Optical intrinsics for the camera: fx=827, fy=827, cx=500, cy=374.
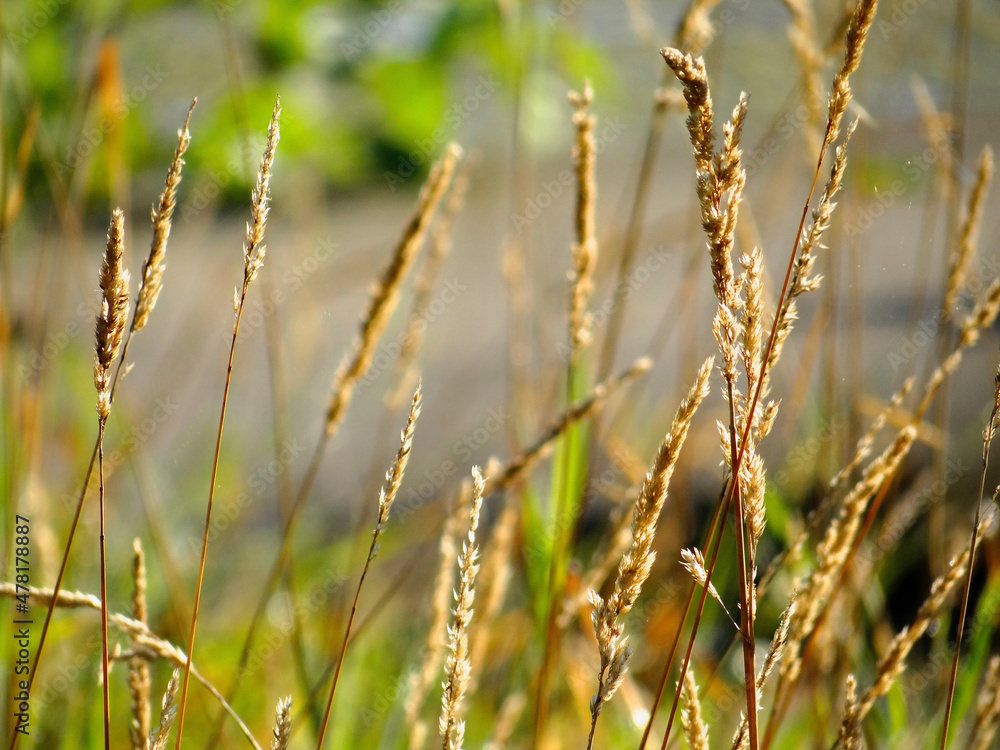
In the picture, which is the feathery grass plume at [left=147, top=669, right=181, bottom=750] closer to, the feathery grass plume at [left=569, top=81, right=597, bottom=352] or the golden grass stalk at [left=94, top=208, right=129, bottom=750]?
the golden grass stalk at [left=94, top=208, right=129, bottom=750]

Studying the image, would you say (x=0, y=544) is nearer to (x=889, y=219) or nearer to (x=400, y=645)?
(x=400, y=645)

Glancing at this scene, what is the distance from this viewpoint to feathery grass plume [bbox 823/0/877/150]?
437 mm

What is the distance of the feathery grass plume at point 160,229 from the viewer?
0.45 meters

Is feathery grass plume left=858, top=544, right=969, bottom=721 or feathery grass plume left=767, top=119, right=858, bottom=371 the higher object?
feathery grass plume left=767, top=119, right=858, bottom=371

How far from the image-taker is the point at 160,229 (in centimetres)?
46

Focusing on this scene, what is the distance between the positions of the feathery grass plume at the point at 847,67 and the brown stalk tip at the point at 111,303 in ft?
1.23

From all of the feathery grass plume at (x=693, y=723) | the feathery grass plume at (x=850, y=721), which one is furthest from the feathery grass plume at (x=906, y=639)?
the feathery grass plume at (x=693, y=723)

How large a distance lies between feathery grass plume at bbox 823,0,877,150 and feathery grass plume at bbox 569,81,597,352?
224mm

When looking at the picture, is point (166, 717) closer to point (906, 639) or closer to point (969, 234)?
point (906, 639)

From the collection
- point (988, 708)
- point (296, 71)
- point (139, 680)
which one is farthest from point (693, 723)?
point (296, 71)

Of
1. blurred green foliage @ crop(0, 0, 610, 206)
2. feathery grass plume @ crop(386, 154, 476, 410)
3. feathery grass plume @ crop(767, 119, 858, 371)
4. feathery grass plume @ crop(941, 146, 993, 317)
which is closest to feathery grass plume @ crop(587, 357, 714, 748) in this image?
feathery grass plume @ crop(767, 119, 858, 371)

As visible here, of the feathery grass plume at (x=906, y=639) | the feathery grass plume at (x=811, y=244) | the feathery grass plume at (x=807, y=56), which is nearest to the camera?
the feathery grass plume at (x=811, y=244)

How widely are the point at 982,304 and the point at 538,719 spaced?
48 centimetres

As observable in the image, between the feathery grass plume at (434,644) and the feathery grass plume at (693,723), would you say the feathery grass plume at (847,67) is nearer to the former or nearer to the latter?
the feathery grass plume at (693,723)
